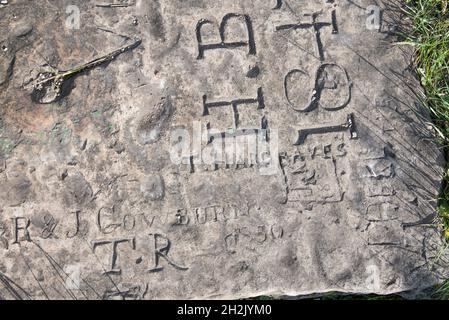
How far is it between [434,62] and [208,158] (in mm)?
1312

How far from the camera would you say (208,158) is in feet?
10.3

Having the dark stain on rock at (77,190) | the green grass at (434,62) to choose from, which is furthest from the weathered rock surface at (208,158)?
the green grass at (434,62)

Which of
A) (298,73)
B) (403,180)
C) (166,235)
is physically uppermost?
(298,73)

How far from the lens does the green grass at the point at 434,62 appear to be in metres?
3.25

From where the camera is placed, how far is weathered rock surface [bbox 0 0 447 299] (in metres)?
3.11

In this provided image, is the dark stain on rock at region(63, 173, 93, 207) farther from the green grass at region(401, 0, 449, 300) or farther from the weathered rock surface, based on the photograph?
the green grass at region(401, 0, 449, 300)

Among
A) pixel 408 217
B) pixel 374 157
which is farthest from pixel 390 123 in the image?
pixel 408 217

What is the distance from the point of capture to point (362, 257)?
312cm

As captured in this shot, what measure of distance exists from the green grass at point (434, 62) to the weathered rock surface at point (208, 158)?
13cm

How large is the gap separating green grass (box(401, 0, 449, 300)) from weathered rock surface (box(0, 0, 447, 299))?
133 millimetres

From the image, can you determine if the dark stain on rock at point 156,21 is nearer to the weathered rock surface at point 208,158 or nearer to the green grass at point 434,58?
the weathered rock surface at point 208,158

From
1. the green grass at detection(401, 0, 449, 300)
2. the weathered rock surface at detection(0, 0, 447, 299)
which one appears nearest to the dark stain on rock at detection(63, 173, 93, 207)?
the weathered rock surface at detection(0, 0, 447, 299)

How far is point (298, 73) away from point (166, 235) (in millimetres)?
1074

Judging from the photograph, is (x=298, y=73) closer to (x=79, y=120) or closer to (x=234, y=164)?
(x=234, y=164)
